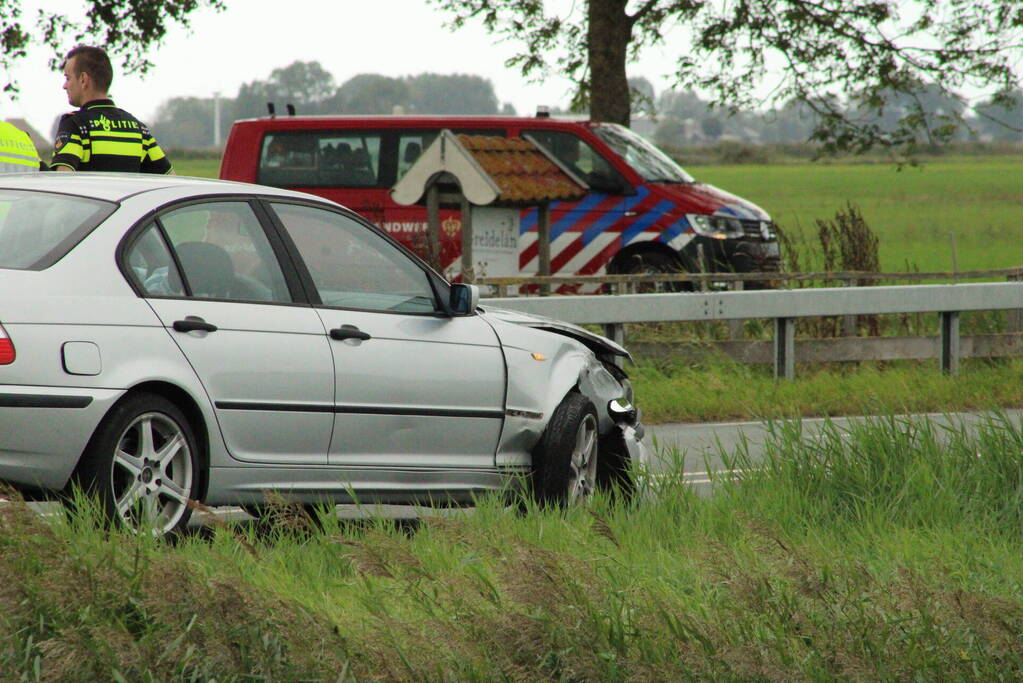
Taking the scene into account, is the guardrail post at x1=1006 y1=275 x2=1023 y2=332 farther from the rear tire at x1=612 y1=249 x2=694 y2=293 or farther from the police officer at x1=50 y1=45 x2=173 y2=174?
the police officer at x1=50 y1=45 x2=173 y2=174

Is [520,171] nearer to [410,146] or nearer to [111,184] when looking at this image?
[410,146]

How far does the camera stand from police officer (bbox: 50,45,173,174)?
8172 millimetres

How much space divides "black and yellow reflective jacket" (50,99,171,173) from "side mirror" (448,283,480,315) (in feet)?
6.59

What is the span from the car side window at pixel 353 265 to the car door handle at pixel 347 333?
14 cm

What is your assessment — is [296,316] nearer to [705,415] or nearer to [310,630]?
[310,630]

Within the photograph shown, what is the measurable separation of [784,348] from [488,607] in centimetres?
935

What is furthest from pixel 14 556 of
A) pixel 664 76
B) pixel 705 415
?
pixel 664 76

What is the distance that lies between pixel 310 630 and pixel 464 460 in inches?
110

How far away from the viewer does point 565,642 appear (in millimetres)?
4328

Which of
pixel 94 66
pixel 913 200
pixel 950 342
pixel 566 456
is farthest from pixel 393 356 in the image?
pixel 913 200

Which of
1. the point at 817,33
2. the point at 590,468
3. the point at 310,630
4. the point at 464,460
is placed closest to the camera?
the point at 310,630

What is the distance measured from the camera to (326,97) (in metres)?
182

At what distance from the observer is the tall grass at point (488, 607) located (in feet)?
13.9

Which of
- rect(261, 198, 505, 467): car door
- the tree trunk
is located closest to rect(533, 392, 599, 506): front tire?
rect(261, 198, 505, 467): car door
